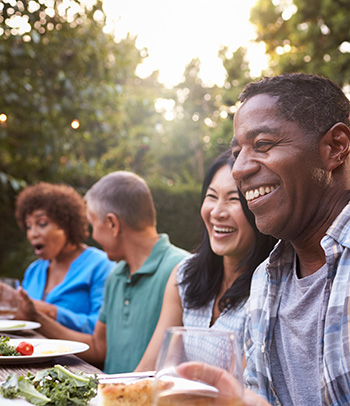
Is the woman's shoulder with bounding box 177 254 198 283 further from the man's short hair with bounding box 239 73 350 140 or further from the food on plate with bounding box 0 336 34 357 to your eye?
the man's short hair with bounding box 239 73 350 140

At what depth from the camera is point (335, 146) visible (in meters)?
1.65

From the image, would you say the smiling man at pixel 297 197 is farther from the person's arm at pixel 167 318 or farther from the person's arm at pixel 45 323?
the person's arm at pixel 45 323

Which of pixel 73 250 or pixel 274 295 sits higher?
pixel 73 250

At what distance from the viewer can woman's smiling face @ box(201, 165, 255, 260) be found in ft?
8.80

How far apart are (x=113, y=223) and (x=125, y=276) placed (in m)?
0.37

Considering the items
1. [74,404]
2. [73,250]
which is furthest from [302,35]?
[74,404]

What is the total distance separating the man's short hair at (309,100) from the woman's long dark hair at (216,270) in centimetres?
98

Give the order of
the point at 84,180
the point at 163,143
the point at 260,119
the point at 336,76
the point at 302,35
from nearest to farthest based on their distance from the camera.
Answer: the point at 260,119, the point at 84,180, the point at 336,76, the point at 302,35, the point at 163,143

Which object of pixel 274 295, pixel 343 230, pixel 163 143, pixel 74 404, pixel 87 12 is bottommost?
pixel 74 404

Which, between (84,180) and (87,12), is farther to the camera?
(84,180)

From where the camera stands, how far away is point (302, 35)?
16125 millimetres

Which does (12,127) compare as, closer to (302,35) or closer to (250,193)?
(250,193)

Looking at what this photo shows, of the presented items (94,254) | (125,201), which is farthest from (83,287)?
(125,201)

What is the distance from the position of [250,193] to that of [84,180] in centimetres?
836
